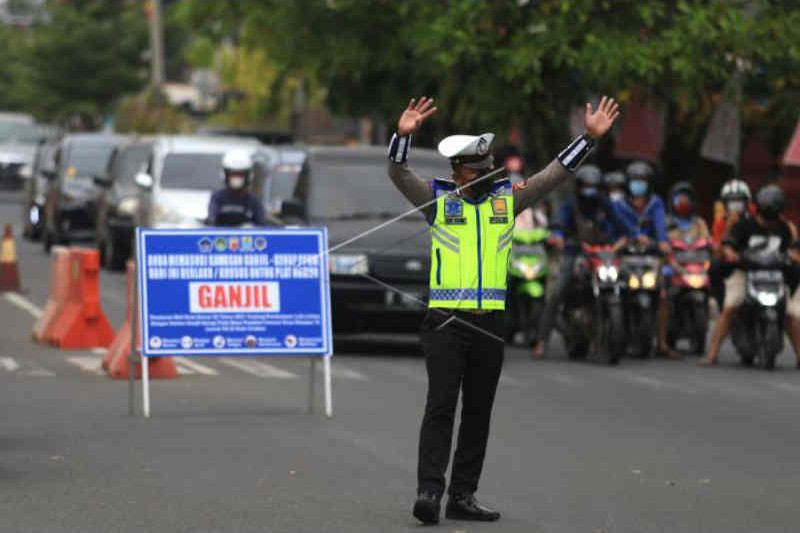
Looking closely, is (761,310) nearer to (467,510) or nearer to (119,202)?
(467,510)

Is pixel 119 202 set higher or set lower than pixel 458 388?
lower

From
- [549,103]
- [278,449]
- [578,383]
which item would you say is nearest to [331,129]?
[549,103]

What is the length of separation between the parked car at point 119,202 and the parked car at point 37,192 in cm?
509

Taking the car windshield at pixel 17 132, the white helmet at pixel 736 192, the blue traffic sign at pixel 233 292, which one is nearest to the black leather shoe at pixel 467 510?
the blue traffic sign at pixel 233 292

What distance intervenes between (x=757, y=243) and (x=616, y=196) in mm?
1371

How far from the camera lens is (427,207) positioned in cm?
966

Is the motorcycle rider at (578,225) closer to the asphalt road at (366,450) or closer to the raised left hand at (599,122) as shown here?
the asphalt road at (366,450)

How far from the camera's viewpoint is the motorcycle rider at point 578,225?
20.2 meters

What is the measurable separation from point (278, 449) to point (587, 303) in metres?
8.21

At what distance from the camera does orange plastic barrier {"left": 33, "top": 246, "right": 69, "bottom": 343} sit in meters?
20.3

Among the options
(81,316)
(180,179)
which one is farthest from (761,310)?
(180,179)

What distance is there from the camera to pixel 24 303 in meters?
26.4

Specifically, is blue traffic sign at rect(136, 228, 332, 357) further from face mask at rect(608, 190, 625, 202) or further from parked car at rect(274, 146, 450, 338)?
face mask at rect(608, 190, 625, 202)

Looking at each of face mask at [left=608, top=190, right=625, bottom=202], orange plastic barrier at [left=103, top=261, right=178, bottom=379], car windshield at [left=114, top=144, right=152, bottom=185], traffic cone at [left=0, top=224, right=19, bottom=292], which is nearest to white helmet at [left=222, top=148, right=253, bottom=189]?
orange plastic barrier at [left=103, top=261, right=178, bottom=379]
